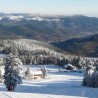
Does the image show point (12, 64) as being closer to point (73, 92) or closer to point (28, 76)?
point (73, 92)

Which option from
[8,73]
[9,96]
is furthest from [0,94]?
[8,73]

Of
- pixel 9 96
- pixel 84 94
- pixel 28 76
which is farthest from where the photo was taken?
pixel 28 76

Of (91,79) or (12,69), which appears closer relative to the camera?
(12,69)

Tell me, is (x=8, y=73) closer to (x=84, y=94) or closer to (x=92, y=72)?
(x=84, y=94)

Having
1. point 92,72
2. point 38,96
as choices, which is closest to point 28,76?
point 92,72

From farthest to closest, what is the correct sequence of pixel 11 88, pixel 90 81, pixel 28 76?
pixel 28 76 < pixel 90 81 < pixel 11 88

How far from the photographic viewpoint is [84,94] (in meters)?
86.2

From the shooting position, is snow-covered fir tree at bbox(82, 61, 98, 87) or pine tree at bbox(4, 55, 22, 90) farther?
snow-covered fir tree at bbox(82, 61, 98, 87)

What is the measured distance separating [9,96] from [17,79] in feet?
66.4

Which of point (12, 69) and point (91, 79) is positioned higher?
point (12, 69)

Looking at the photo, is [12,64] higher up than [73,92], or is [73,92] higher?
[12,64]

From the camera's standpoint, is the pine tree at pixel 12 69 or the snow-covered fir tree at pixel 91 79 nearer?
the pine tree at pixel 12 69

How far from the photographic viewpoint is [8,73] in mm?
89500

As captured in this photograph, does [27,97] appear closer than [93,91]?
Yes
